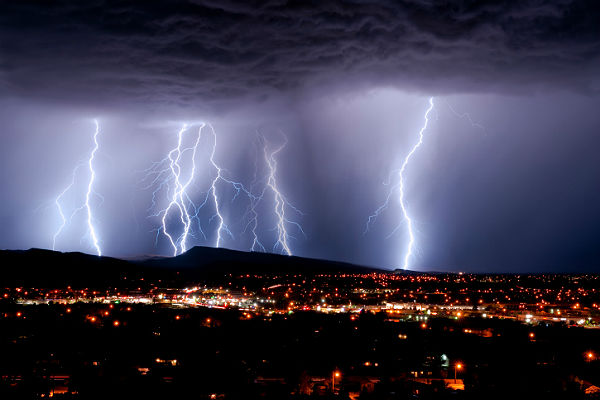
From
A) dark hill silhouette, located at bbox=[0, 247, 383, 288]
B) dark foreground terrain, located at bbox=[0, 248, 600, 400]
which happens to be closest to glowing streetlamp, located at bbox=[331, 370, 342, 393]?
dark foreground terrain, located at bbox=[0, 248, 600, 400]

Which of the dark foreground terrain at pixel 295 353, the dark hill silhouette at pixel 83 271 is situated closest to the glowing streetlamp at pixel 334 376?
the dark foreground terrain at pixel 295 353

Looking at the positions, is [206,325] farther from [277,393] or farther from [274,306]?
[277,393]

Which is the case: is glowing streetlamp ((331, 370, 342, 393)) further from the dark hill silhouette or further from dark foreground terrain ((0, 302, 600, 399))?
the dark hill silhouette

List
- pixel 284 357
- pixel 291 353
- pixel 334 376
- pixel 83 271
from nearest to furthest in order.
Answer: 1. pixel 334 376
2. pixel 284 357
3. pixel 291 353
4. pixel 83 271

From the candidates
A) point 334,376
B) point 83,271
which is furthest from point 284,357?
point 83,271

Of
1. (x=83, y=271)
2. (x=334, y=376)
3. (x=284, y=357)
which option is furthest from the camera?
(x=83, y=271)

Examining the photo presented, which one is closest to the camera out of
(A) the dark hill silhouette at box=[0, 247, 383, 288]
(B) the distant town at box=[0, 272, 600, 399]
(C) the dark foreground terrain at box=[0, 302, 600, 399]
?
(C) the dark foreground terrain at box=[0, 302, 600, 399]

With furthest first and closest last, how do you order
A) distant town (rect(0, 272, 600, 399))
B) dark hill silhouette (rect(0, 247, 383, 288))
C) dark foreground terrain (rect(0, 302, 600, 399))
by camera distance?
dark hill silhouette (rect(0, 247, 383, 288)) < distant town (rect(0, 272, 600, 399)) < dark foreground terrain (rect(0, 302, 600, 399))

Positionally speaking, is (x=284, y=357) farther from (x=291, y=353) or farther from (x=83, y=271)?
(x=83, y=271)
